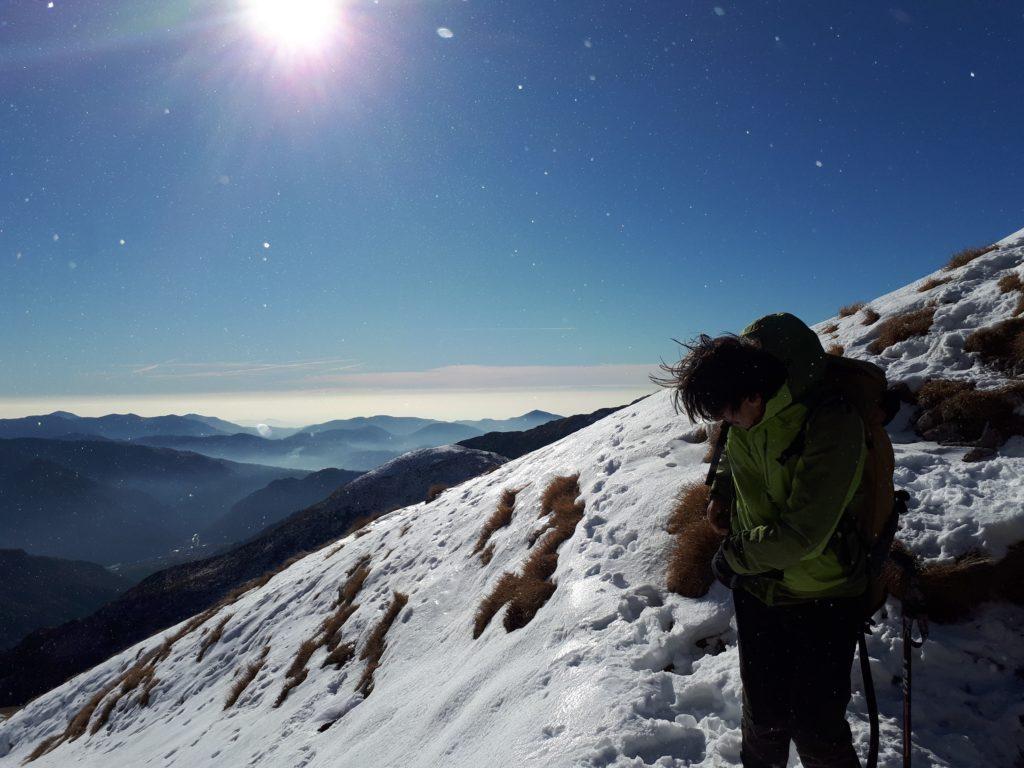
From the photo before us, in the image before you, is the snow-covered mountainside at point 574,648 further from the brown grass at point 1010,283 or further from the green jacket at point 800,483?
the green jacket at point 800,483

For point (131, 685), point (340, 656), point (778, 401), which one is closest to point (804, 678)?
point (778, 401)

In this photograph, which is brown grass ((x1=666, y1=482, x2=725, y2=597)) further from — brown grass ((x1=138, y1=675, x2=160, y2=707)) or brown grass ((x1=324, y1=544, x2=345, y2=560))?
brown grass ((x1=138, y1=675, x2=160, y2=707))

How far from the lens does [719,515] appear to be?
413cm

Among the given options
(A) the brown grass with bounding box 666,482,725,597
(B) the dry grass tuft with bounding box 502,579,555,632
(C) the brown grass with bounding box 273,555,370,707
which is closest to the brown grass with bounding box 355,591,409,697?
(C) the brown grass with bounding box 273,555,370,707

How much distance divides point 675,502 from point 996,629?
357 cm

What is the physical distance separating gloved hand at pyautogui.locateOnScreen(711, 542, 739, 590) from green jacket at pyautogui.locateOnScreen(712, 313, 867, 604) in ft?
0.33

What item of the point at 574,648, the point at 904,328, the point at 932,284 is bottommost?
the point at 574,648

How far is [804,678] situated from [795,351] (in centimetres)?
204

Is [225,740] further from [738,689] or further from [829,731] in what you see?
[829,731]

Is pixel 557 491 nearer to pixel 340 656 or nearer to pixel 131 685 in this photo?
pixel 340 656

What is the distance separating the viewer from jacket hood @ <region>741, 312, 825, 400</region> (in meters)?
3.01

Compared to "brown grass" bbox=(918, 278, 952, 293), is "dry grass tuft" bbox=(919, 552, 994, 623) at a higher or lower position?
lower

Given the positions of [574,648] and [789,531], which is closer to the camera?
[789,531]

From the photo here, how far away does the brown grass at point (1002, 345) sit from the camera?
7258 millimetres
